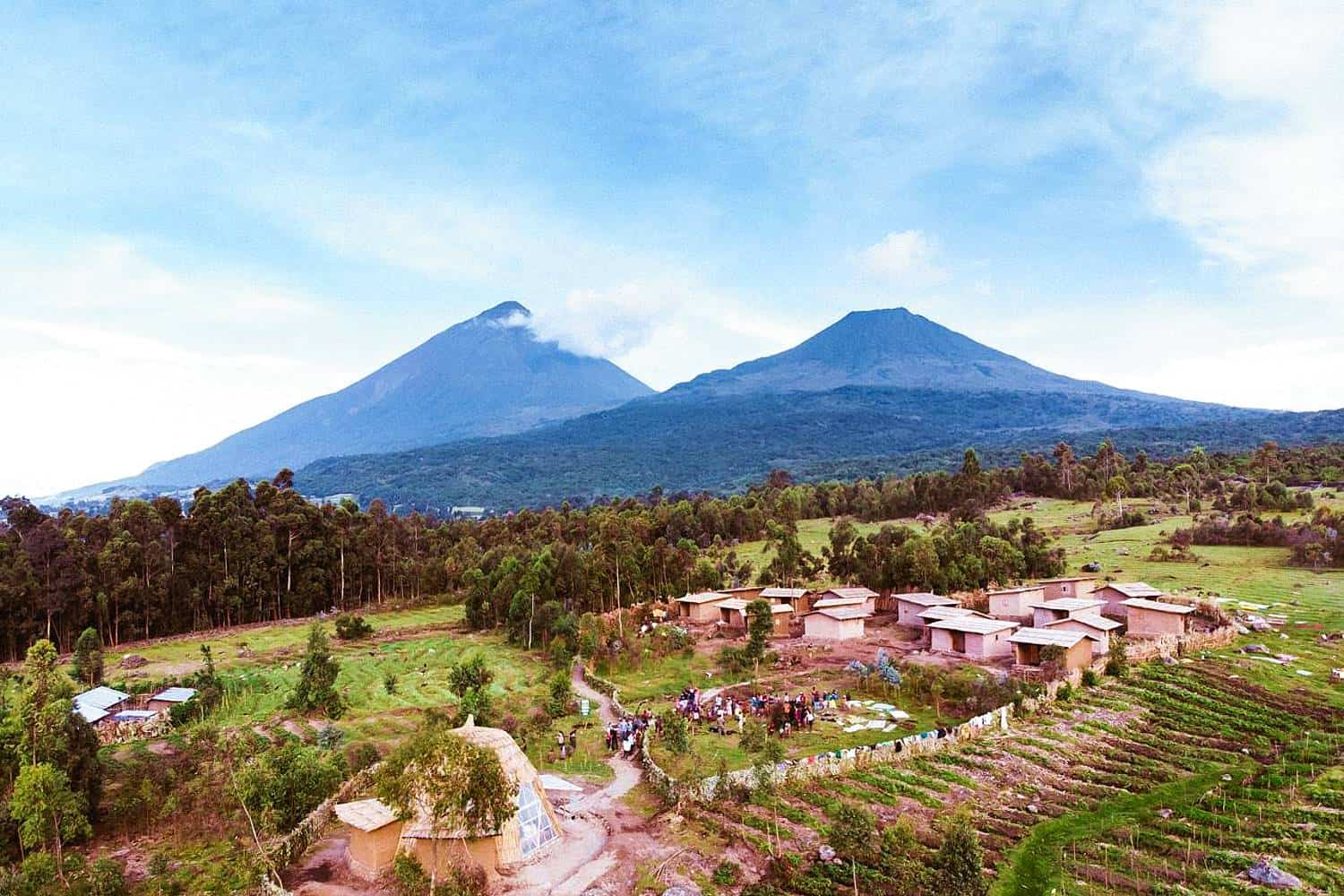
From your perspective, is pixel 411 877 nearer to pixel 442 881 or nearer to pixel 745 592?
pixel 442 881

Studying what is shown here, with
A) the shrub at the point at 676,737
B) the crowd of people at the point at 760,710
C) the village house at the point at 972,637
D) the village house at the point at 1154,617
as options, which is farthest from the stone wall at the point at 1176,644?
the shrub at the point at 676,737

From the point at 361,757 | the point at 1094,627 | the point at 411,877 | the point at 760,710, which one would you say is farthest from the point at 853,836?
the point at 1094,627

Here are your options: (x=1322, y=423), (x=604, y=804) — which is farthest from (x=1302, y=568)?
(x=1322, y=423)

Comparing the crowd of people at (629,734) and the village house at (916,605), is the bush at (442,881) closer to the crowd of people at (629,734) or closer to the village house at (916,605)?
the crowd of people at (629,734)

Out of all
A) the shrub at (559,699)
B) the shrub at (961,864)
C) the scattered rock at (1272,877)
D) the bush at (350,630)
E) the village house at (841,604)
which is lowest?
the bush at (350,630)

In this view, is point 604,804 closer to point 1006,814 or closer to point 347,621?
point 1006,814

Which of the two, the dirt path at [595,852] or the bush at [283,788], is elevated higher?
the bush at [283,788]
